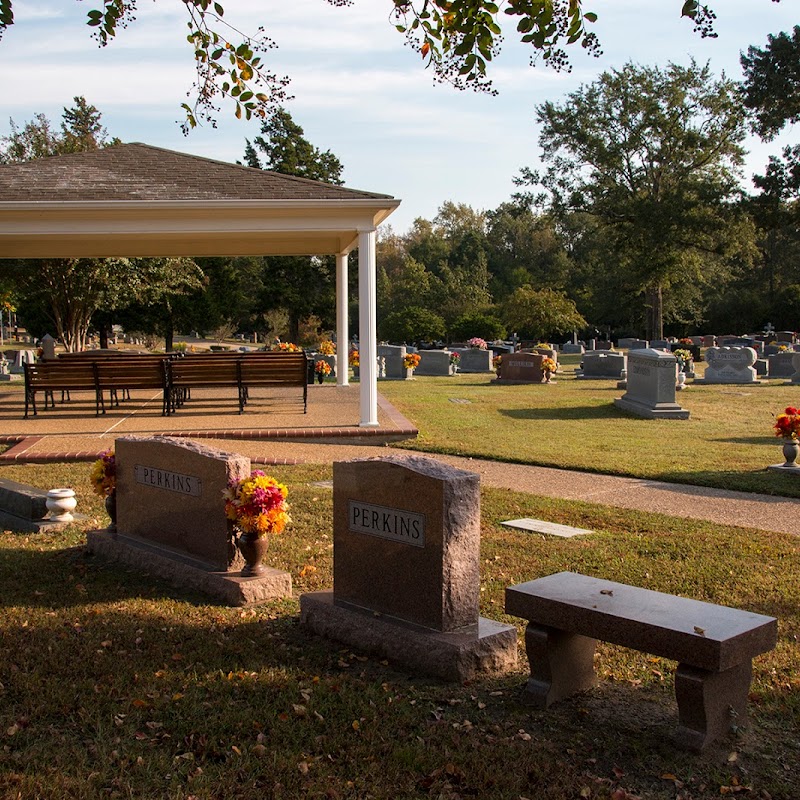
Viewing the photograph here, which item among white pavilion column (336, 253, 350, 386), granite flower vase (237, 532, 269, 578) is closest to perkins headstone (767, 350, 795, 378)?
white pavilion column (336, 253, 350, 386)

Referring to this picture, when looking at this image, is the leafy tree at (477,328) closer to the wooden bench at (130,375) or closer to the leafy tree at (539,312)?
the leafy tree at (539,312)

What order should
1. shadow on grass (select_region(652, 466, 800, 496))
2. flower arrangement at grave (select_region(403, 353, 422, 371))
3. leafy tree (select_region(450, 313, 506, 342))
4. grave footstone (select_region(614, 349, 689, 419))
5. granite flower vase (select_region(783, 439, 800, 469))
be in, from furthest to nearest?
1. leafy tree (select_region(450, 313, 506, 342))
2. flower arrangement at grave (select_region(403, 353, 422, 371))
3. grave footstone (select_region(614, 349, 689, 419))
4. granite flower vase (select_region(783, 439, 800, 469))
5. shadow on grass (select_region(652, 466, 800, 496))

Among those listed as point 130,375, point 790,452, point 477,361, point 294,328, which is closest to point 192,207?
point 130,375

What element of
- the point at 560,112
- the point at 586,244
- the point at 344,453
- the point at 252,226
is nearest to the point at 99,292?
the point at 252,226

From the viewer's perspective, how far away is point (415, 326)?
45.5 meters

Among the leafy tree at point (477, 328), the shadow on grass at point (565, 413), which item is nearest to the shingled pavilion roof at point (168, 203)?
the shadow on grass at point (565, 413)

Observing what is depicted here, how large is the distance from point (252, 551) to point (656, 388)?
45.2ft

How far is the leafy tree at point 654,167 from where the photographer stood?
150 ft

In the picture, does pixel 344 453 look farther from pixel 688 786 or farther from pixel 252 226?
pixel 688 786

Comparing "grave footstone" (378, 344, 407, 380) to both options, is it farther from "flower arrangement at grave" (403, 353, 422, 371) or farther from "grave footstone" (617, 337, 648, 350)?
"grave footstone" (617, 337, 648, 350)

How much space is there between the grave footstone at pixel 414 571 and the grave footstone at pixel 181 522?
1.06 m

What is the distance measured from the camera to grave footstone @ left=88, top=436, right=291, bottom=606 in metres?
6.07

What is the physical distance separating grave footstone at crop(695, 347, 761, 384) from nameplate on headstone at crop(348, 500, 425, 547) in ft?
79.5

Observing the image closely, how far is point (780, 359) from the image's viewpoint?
2903 cm
